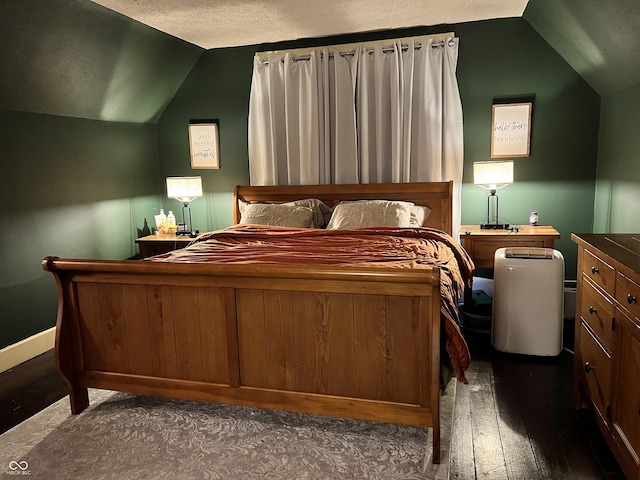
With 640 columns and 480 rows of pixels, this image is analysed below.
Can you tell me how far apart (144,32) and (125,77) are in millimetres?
437

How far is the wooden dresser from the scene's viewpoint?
5.41ft

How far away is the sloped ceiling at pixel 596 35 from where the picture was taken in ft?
8.40

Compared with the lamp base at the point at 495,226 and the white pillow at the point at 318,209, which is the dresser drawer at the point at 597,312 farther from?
the white pillow at the point at 318,209

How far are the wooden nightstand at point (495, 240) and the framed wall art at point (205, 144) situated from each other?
2.49 m

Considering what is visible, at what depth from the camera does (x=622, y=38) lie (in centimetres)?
269

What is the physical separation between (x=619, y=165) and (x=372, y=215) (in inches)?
68.2

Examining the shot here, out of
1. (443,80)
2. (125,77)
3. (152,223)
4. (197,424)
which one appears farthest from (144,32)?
(197,424)

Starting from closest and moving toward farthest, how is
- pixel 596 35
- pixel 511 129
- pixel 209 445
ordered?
1. pixel 209 445
2. pixel 596 35
3. pixel 511 129

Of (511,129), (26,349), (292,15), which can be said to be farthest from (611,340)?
(26,349)

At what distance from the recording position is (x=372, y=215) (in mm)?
3686

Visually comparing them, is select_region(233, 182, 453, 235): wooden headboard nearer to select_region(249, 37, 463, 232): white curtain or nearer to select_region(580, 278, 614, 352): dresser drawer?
select_region(249, 37, 463, 232): white curtain

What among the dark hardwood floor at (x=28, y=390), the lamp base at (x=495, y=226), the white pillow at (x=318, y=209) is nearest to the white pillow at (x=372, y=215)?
the white pillow at (x=318, y=209)

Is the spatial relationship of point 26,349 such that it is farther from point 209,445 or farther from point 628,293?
point 628,293

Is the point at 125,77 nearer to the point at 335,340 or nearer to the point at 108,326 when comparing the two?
the point at 108,326
